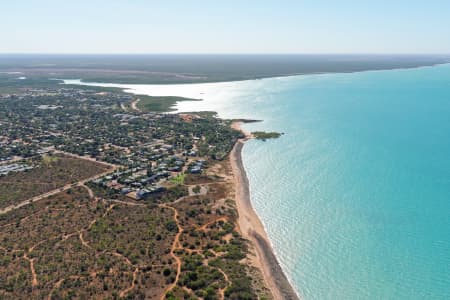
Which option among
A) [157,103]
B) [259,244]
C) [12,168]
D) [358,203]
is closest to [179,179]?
[259,244]

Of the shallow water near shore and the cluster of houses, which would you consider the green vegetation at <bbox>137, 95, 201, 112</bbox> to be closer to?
the shallow water near shore

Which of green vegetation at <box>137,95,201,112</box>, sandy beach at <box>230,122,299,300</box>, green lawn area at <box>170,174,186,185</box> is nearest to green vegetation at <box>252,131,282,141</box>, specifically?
sandy beach at <box>230,122,299,300</box>

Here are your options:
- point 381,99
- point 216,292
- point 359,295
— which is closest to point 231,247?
point 216,292

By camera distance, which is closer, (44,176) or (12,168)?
(44,176)

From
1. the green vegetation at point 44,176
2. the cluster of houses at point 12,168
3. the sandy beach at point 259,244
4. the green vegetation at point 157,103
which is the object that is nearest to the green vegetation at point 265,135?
the sandy beach at point 259,244

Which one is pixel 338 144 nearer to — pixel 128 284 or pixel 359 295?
pixel 359 295

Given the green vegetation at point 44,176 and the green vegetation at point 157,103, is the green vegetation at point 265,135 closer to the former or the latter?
the green vegetation at point 44,176

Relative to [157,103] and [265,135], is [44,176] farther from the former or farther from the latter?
[157,103]
